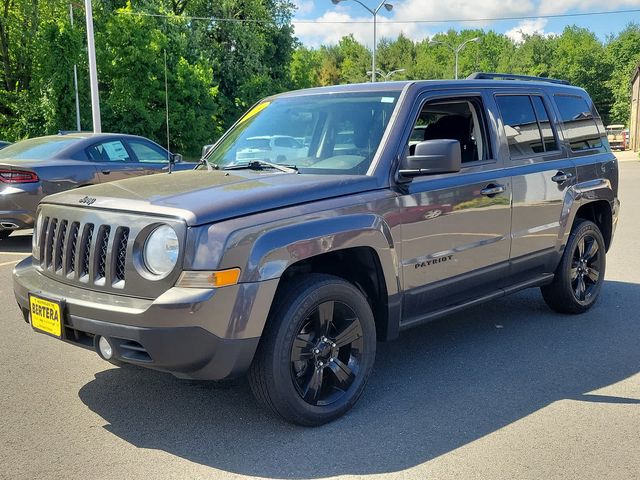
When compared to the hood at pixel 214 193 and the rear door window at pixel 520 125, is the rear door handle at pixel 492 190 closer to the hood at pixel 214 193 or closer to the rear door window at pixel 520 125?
the rear door window at pixel 520 125

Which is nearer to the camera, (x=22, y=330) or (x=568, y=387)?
(x=568, y=387)

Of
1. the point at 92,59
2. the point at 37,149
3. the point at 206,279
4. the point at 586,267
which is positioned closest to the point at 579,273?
the point at 586,267

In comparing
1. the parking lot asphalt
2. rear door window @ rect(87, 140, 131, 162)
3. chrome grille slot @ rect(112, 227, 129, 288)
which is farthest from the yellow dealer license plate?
rear door window @ rect(87, 140, 131, 162)

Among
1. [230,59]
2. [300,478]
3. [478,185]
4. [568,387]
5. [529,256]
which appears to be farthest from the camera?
[230,59]

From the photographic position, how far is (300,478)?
305 cm

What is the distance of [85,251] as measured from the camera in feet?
11.4

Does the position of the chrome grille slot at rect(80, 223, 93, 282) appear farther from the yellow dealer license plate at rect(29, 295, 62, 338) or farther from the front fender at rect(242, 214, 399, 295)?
the front fender at rect(242, 214, 399, 295)

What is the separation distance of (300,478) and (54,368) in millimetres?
2262

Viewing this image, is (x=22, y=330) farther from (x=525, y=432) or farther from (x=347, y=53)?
(x=347, y=53)

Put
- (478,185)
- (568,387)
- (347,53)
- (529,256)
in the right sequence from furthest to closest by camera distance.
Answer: (347,53), (529,256), (478,185), (568,387)

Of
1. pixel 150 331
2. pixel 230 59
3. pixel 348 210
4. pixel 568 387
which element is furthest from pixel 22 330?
pixel 230 59

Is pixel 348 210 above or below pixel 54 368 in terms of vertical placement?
above

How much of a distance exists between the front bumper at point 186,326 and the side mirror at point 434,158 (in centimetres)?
119

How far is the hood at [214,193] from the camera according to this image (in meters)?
3.22
